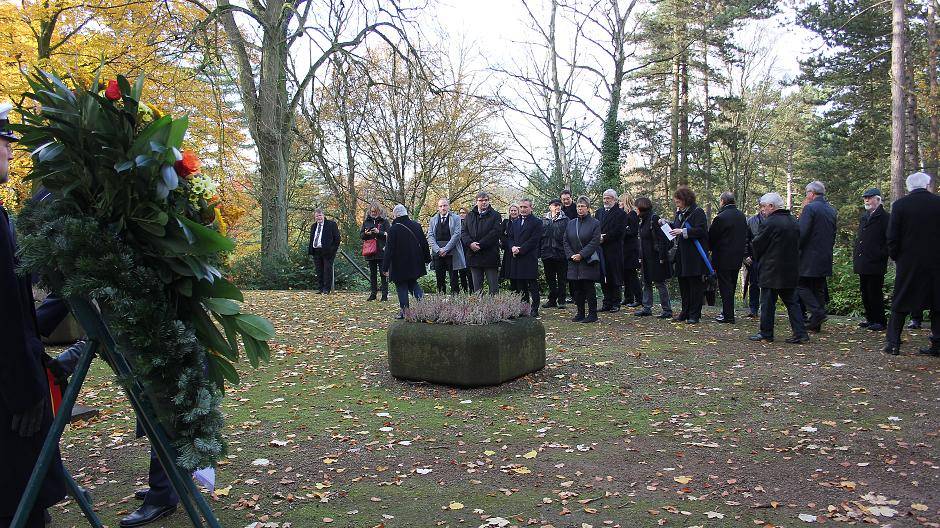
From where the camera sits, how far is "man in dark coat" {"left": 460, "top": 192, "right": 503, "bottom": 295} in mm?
12484

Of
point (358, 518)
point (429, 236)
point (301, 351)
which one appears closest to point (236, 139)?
point (429, 236)

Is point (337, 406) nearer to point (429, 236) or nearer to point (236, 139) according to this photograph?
point (429, 236)

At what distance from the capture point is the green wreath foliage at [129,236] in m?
3.09

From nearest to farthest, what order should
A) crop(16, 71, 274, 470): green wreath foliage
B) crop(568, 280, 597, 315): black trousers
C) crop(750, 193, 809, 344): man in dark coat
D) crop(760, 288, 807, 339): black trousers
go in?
1. crop(16, 71, 274, 470): green wreath foliage
2. crop(750, 193, 809, 344): man in dark coat
3. crop(760, 288, 807, 339): black trousers
4. crop(568, 280, 597, 315): black trousers

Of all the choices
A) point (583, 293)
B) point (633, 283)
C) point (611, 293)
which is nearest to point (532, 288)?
point (583, 293)

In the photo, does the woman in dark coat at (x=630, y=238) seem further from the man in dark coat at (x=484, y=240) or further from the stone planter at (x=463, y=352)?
the stone planter at (x=463, y=352)

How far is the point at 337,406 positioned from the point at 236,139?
2557 cm

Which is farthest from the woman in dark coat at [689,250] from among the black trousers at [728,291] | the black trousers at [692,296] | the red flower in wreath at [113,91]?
the red flower in wreath at [113,91]

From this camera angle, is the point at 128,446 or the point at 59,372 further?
the point at 128,446

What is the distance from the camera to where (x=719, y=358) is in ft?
29.0

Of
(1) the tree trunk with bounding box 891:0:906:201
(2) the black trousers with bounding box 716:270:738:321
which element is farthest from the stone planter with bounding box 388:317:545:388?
(1) the tree trunk with bounding box 891:0:906:201

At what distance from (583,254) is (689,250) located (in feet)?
5.99

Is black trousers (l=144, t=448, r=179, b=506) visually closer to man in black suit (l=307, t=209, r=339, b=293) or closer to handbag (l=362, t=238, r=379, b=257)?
handbag (l=362, t=238, r=379, b=257)

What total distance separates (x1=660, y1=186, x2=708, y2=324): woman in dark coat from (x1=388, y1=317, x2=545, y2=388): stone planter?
4650mm
